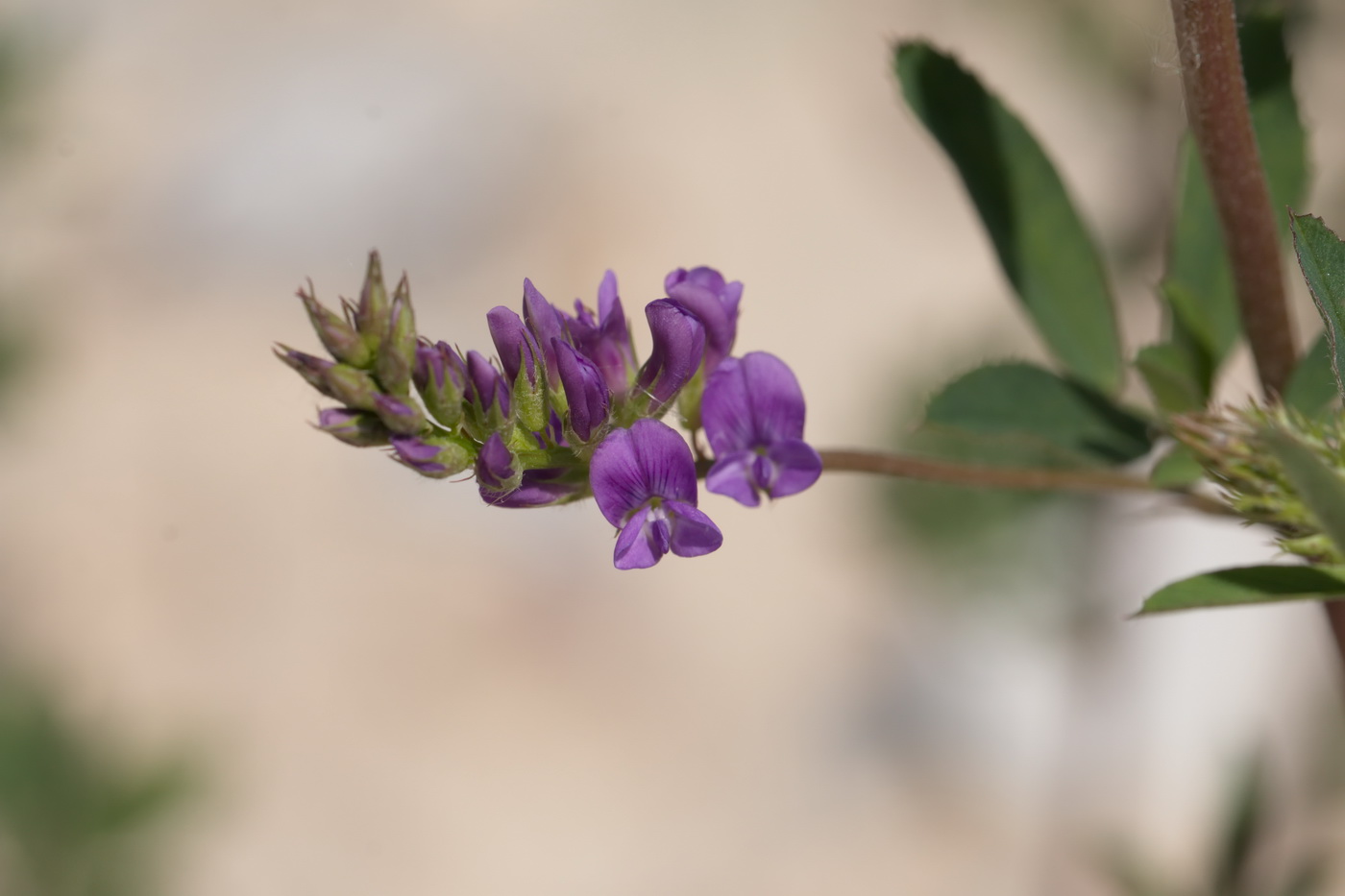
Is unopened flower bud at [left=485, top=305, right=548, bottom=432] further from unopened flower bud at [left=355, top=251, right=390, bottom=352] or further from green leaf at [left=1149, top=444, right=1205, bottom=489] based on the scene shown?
→ green leaf at [left=1149, top=444, right=1205, bottom=489]

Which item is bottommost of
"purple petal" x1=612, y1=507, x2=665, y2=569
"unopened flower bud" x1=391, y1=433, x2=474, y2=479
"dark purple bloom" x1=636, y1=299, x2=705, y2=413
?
"purple petal" x1=612, y1=507, x2=665, y2=569

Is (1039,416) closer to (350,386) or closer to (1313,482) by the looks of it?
(1313,482)

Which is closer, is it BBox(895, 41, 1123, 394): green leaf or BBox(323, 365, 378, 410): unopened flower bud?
BBox(323, 365, 378, 410): unopened flower bud

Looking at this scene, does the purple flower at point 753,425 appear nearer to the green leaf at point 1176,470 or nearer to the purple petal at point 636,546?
the purple petal at point 636,546

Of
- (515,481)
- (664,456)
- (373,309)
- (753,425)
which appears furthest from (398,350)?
(753,425)

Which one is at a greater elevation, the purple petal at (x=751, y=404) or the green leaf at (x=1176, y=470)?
the purple petal at (x=751, y=404)

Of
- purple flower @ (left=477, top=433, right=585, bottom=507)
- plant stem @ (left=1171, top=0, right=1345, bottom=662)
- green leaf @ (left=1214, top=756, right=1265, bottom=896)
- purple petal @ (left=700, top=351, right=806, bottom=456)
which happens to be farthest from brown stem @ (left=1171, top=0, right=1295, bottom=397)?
green leaf @ (left=1214, top=756, right=1265, bottom=896)

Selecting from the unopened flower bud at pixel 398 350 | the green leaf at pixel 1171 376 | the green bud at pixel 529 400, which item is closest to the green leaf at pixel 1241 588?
the green leaf at pixel 1171 376
